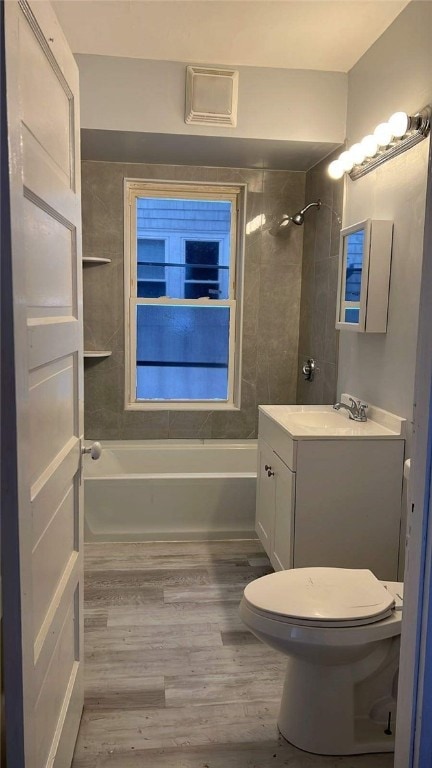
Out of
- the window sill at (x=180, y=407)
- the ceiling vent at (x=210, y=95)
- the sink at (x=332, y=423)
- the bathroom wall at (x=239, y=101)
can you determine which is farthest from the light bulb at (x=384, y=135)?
the window sill at (x=180, y=407)

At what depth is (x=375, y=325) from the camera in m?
2.57

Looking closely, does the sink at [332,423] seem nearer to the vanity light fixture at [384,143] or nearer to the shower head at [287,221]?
the vanity light fixture at [384,143]

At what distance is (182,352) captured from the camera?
13.1ft

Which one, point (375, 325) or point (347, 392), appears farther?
point (347, 392)

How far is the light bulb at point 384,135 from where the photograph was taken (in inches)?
91.5

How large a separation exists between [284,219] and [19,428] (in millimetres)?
3043

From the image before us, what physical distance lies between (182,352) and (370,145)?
6.16 feet

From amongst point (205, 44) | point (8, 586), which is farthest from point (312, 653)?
point (205, 44)

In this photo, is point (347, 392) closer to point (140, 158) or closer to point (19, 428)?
point (140, 158)

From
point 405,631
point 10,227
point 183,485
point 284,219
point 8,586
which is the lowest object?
point 183,485

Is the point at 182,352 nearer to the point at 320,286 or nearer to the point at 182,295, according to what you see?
the point at 182,295

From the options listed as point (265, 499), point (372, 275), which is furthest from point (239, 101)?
point (265, 499)

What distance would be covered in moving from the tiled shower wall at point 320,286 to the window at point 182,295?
1.48ft

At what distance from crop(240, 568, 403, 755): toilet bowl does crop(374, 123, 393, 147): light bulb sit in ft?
5.55
